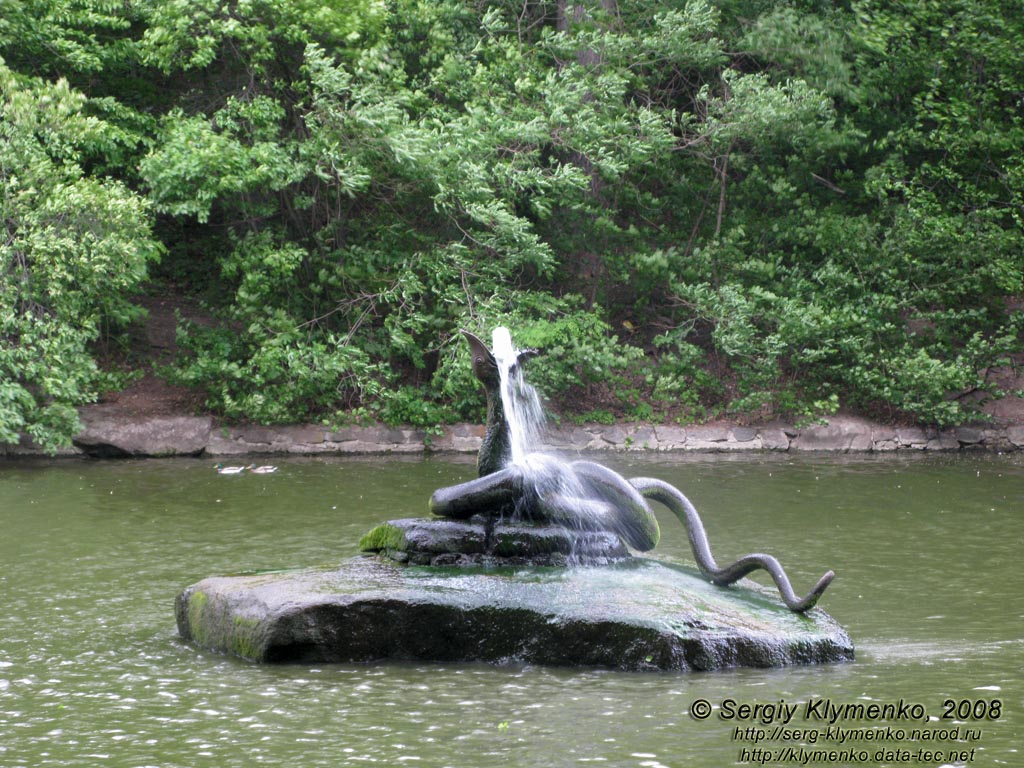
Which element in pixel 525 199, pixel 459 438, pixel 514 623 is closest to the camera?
pixel 514 623

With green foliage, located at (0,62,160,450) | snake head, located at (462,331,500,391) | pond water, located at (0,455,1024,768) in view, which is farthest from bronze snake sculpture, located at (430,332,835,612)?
green foliage, located at (0,62,160,450)

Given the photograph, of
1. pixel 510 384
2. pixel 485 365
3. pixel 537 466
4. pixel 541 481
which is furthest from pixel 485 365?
pixel 541 481

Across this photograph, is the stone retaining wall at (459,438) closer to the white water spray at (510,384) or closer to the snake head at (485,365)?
the white water spray at (510,384)

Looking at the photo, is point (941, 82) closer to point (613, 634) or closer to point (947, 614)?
point (947, 614)

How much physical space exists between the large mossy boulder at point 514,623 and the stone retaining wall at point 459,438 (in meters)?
10.9

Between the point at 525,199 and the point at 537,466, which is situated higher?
the point at 525,199

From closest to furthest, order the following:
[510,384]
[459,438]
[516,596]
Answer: [516,596]
[510,384]
[459,438]

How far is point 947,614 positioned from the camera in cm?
873

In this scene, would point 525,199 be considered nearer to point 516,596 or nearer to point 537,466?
point 537,466

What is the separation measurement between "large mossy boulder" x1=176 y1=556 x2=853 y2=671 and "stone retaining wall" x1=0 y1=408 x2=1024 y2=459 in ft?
35.9

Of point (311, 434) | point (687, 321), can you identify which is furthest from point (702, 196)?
point (311, 434)

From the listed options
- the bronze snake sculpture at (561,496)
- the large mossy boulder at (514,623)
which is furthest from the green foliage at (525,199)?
the large mossy boulder at (514,623)

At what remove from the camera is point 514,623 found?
7.47 metres

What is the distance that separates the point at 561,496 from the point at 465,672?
5.94ft
